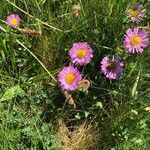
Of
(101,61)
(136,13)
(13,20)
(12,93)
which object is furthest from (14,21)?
(136,13)

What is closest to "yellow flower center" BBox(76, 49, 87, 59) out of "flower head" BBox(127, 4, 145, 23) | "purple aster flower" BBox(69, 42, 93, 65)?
"purple aster flower" BBox(69, 42, 93, 65)

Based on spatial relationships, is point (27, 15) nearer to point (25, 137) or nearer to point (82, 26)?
point (82, 26)

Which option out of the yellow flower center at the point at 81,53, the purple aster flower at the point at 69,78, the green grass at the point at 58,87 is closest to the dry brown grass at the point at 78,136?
the green grass at the point at 58,87

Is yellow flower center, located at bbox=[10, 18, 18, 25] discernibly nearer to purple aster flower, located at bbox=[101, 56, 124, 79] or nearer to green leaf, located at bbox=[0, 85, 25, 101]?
green leaf, located at bbox=[0, 85, 25, 101]

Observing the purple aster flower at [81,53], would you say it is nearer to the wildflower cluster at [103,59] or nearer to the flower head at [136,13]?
the wildflower cluster at [103,59]

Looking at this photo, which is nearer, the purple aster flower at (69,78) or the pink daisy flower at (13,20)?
the purple aster flower at (69,78)

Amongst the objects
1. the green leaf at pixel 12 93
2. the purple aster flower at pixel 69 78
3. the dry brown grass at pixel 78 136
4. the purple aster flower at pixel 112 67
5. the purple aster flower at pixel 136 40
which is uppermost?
the purple aster flower at pixel 136 40

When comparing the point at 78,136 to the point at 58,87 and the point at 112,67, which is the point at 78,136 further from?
the point at 112,67
